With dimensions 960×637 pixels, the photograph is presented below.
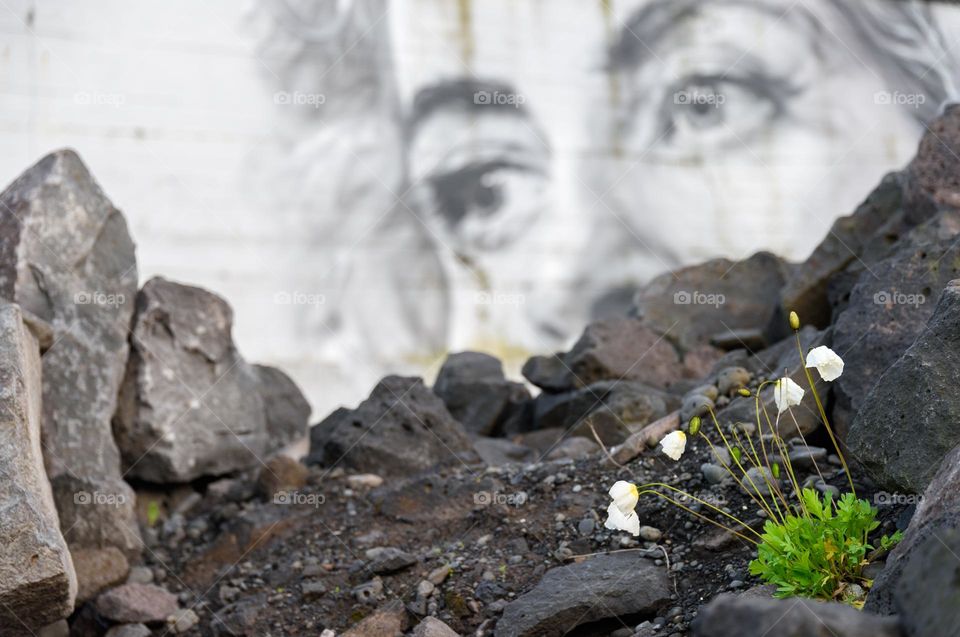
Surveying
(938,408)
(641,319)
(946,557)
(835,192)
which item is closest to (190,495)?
(641,319)

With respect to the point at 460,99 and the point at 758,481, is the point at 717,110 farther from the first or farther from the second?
the point at 758,481

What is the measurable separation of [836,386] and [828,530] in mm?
1355

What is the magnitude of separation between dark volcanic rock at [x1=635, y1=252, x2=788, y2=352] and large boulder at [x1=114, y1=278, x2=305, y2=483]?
8.96 ft

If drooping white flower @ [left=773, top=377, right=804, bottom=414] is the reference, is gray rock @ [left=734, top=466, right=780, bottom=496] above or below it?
below

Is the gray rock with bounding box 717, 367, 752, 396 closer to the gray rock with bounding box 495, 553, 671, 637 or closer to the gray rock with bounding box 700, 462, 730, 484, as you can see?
the gray rock with bounding box 700, 462, 730, 484

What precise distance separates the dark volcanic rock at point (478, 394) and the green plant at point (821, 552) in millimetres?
3545

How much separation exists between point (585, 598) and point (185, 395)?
10.9 feet

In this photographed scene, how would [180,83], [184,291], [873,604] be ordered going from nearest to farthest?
1. [873,604]
2. [184,291]
3. [180,83]

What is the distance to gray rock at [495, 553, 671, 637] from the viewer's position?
347 cm

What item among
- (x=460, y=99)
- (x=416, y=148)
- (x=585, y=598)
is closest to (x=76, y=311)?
(x=585, y=598)

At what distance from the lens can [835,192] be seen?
38.5ft

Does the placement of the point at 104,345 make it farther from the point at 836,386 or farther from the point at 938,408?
the point at 938,408

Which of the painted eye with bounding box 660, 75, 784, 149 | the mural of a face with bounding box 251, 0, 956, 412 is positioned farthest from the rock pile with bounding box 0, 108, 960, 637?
the painted eye with bounding box 660, 75, 784, 149

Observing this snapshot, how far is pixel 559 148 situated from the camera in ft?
35.3
